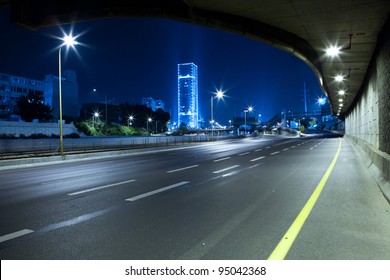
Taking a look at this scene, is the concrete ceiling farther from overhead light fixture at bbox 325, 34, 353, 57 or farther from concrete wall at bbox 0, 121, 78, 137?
concrete wall at bbox 0, 121, 78, 137

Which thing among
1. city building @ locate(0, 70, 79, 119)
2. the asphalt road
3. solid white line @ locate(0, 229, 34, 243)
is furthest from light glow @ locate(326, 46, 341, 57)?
city building @ locate(0, 70, 79, 119)

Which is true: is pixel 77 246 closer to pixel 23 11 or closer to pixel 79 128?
pixel 23 11

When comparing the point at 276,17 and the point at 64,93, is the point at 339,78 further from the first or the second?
the point at 64,93

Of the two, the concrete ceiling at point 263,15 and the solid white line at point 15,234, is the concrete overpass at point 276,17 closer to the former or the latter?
the concrete ceiling at point 263,15

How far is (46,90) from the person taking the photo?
397 ft

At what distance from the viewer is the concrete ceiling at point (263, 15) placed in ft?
31.0

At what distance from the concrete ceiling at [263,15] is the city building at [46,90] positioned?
110 m

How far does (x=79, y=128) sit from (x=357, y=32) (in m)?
68.4

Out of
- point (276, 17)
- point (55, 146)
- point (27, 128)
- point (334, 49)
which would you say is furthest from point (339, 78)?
point (27, 128)

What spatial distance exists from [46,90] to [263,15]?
127162 mm

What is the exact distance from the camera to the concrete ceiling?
9.45 metres

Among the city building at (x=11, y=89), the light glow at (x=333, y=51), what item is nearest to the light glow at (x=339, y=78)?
the light glow at (x=333, y=51)

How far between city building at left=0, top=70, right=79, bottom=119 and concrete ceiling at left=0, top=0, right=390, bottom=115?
109612 millimetres

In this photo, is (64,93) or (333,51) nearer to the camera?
(333,51)
